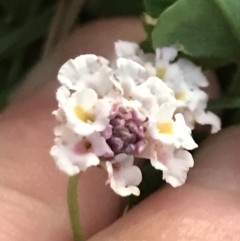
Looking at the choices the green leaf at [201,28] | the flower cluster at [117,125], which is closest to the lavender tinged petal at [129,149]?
the flower cluster at [117,125]

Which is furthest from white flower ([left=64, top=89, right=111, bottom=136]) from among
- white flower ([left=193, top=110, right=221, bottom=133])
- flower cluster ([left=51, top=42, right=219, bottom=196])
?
white flower ([left=193, top=110, right=221, bottom=133])

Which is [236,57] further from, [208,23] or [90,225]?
[90,225]

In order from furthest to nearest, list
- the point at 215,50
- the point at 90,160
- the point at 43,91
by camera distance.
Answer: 1. the point at 43,91
2. the point at 215,50
3. the point at 90,160

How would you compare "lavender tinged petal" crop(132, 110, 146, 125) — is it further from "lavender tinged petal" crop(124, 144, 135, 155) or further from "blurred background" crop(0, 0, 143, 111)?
"blurred background" crop(0, 0, 143, 111)

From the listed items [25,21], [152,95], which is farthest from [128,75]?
[25,21]

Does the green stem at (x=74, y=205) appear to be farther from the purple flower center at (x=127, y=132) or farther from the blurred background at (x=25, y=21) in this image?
the blurred background at (x=25, y=21)

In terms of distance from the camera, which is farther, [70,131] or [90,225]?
[90,225]

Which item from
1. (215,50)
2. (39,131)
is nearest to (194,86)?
(215,50)

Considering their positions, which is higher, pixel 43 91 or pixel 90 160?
pixel 90 160
